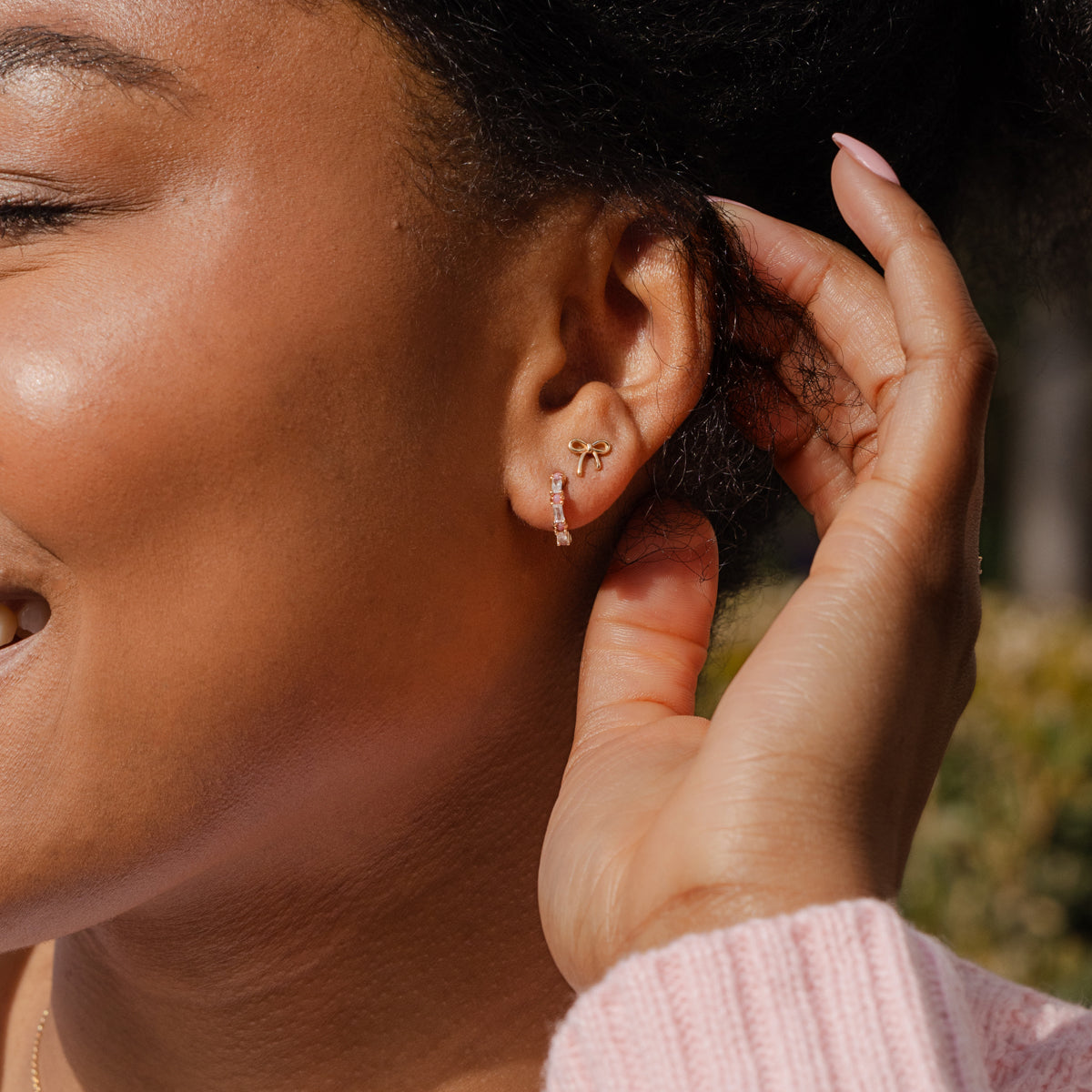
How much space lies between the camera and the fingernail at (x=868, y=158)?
186 centimetres

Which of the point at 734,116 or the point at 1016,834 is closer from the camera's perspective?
the point at 734,116

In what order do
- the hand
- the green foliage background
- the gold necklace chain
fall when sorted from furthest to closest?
the green foliage background
the gold necklace chain
the hand

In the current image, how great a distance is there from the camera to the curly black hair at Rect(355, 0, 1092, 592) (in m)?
1.75

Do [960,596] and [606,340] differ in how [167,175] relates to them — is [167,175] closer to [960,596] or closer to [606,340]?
[606,340]

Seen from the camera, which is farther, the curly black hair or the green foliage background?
Result: the green foliage background

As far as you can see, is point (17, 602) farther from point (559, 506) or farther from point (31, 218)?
point (559, 506)

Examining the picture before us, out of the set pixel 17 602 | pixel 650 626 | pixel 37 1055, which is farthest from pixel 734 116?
pixel 37 1055

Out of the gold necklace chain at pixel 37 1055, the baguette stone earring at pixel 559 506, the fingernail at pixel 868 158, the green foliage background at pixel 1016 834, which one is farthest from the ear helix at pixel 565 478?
the green foliage background at pixel 1016 834

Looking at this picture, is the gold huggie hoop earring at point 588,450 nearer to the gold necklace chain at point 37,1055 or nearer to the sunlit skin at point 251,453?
the sunlit skin at point 251,453

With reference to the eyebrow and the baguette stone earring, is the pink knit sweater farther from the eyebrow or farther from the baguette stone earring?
the eyebrow

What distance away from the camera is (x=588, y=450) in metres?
1.80

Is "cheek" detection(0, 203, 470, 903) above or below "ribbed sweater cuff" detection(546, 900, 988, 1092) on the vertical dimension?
above

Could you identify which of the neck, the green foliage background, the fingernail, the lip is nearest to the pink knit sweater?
the neck

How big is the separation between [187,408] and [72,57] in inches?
17.2
